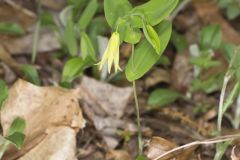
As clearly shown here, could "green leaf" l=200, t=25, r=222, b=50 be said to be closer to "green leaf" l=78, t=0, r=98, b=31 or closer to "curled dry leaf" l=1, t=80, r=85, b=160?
"green leaf" l=78, t=0, r=98, b=31

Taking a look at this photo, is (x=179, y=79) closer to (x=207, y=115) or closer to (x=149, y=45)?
(x=207, y=115)

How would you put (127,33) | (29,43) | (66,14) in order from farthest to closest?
(29,43)
(66,14)
(127,33)

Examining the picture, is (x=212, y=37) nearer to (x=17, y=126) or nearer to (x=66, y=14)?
(x=66, y=14)

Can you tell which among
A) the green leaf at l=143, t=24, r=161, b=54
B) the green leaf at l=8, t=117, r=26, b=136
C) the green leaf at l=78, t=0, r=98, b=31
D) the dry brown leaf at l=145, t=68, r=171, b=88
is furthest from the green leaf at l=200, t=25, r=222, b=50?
the green leaf at l=8, t=117, r=26, b=136

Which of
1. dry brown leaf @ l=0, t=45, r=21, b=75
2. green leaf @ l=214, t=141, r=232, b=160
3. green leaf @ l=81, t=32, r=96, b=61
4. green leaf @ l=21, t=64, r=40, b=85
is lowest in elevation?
green leaf @ l=214, t=141, r=232, b=160

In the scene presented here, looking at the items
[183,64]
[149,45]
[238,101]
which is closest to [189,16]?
[183,64]

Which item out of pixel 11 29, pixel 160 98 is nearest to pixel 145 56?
pixel 160 98

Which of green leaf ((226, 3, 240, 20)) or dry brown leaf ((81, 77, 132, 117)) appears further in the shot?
green leaf ((226, 3, 240, 20))
